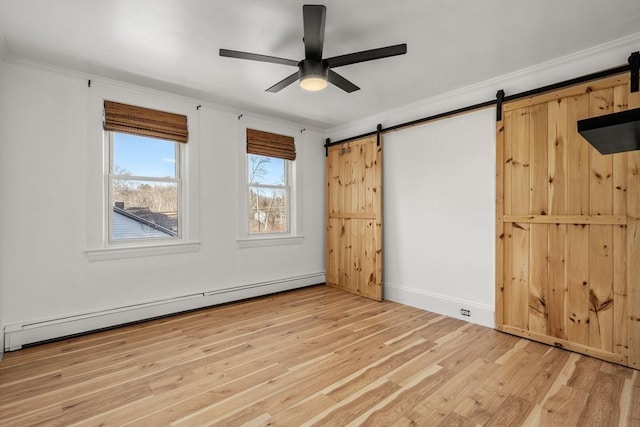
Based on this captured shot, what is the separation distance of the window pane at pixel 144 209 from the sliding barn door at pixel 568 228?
3.81 metres

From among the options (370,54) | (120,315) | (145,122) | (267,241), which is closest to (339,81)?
(370,54)

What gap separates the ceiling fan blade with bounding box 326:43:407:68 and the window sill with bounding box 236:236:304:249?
2.79 m

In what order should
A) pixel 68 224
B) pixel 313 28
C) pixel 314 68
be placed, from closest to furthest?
pixel 313 28, pixel 314 68, pixel 68 224

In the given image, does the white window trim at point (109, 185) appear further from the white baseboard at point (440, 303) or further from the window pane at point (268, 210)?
the white baseboard at point (440, 303)

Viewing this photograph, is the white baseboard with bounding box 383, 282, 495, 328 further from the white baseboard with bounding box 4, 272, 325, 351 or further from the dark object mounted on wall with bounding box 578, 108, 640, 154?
the dark object mounted on wall with bounding box 578, 108, 640, 154

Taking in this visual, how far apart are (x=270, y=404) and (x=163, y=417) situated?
0.65 m

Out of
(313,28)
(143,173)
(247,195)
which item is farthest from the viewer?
(247,195)

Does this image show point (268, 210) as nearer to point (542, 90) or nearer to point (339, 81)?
point (339, 81)

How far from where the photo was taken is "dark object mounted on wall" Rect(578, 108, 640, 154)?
3.18 ft

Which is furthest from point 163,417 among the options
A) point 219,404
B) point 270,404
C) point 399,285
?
point 399,285

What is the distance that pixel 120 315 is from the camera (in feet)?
11.1

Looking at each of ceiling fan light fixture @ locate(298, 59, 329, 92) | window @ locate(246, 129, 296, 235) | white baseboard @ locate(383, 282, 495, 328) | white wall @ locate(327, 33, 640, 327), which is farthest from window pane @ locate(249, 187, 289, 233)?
ceiling fan light fixture @ locate(298, 59, 329, 92)

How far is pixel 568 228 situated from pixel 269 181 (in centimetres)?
373

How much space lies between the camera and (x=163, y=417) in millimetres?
1904
